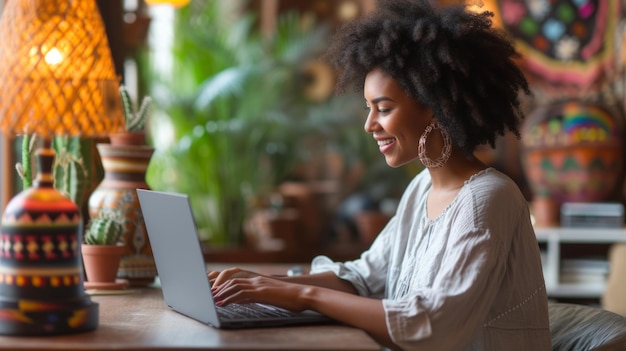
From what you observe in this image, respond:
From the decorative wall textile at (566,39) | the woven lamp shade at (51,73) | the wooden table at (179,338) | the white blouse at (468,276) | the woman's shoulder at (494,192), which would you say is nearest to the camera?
the wooden table at (179,338)

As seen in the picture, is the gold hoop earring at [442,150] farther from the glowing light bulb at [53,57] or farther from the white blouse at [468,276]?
the glowing light bulb at [53,57]

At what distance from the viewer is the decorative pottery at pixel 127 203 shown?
7.14ft

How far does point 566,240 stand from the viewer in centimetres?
508

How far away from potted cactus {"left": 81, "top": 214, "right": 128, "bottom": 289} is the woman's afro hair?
2.06ft

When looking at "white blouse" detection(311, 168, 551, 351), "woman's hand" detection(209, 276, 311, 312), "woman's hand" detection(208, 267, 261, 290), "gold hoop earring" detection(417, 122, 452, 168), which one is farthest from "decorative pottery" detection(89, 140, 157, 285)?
"gold hoop earring" detection(417, 122, 452, 168)

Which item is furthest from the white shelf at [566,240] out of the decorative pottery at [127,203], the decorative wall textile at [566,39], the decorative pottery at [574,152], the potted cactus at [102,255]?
the potted cactus at [102,255]

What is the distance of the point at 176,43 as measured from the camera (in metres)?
6.39

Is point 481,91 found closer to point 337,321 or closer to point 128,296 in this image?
point 337,321

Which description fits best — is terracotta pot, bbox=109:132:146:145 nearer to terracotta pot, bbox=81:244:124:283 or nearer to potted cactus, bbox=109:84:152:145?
potted cactus, bbox=109:84:152:145

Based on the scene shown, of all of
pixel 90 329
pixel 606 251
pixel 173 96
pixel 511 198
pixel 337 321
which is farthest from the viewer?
pixel 173 96

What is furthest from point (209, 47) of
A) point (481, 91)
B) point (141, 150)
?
point (481, 91)

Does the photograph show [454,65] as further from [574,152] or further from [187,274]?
[574,152]

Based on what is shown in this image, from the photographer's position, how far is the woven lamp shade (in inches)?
59.6

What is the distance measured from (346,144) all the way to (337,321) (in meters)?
4.93
